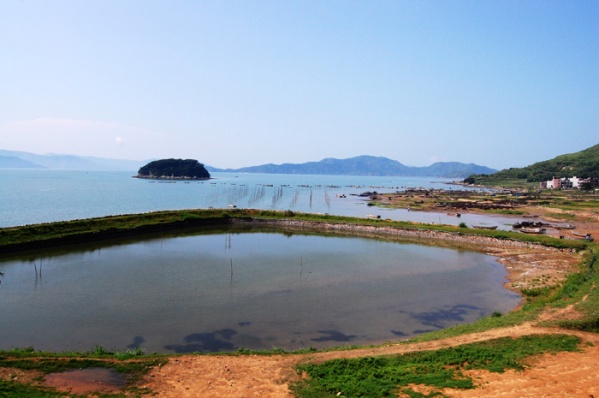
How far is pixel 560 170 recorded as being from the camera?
543 feet

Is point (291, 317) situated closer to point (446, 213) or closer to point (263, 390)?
point (263, 390)

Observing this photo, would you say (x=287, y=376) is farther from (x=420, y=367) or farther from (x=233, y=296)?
(x=233, y=296)

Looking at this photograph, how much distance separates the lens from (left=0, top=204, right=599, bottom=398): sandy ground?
411 inches

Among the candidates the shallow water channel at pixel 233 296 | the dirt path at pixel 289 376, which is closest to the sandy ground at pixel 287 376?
the dirt path at pixel 289 376

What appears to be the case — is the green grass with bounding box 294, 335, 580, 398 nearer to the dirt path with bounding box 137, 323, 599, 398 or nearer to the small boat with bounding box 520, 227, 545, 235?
the dirt path with bounding box 137, 323, 599, 398

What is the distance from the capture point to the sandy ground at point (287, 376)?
1045cm

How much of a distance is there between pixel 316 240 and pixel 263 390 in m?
33.6

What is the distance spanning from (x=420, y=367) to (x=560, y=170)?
192636 mm

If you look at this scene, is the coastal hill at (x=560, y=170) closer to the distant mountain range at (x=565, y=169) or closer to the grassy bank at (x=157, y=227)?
the distant mountain range at (x=565, y=169)

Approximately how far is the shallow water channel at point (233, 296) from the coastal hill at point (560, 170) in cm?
14997

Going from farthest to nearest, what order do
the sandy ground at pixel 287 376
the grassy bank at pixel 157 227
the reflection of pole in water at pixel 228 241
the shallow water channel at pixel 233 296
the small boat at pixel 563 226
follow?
the small boat at pixel 563 226
the reflection of pole in water at pixel 228 241
the grassy bank at pixel 157 227
the shallow water channel at pixel 233 296
the sandy ground at pixel 287 376

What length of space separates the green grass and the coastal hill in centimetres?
16285

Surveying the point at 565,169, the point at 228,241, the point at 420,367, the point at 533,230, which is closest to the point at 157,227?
the point at 228,241

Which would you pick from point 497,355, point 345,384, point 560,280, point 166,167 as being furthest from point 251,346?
point 166,167
